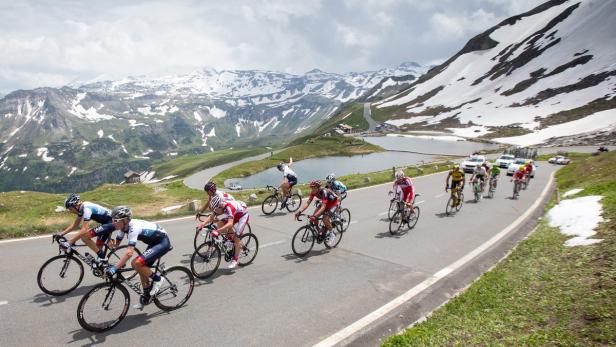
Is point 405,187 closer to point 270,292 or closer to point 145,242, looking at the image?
point 270,292

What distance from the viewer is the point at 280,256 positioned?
41.3 ft

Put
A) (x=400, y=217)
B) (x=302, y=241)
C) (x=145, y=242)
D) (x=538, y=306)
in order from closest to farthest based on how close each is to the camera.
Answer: (x=538, y=306), (x=145, y=242), (x=302, y=241), (x=400, y=217)

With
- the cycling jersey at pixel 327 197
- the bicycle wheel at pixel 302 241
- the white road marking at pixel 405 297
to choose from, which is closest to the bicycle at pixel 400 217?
the white road marking at pixel 405 297

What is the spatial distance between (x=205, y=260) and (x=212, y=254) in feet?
0.88

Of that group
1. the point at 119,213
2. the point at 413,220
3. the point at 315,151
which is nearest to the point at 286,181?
the point at 413,220

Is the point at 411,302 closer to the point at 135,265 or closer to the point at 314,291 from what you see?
the point at 314,291

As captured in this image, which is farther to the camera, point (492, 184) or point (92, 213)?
point (492, 184)

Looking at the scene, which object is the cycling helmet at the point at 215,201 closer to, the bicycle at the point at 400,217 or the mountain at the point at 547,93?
the bicycle at the point at 400,217

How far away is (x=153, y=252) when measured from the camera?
8.46 metres

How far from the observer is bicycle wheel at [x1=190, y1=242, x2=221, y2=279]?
34.4 feet

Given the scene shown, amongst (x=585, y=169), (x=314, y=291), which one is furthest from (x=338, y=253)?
(x=585, y=169)

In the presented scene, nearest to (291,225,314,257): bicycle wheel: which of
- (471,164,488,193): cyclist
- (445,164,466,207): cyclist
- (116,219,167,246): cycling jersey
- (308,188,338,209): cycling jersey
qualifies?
(308,188,338,209): cycling jersey

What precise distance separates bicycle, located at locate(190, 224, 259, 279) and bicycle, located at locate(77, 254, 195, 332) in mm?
1183

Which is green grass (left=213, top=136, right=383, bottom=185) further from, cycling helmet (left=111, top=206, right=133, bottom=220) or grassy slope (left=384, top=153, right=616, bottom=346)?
grassy slope (left=384, top=153, right=616, bottom=346)
